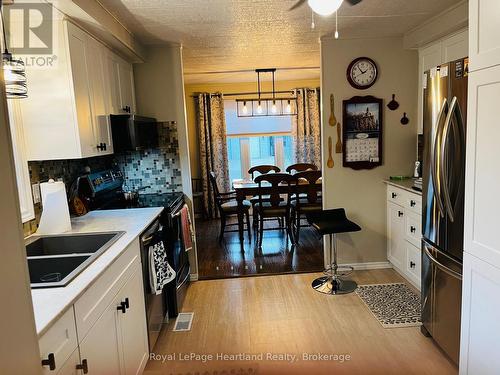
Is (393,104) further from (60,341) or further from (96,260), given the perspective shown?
(60,341)

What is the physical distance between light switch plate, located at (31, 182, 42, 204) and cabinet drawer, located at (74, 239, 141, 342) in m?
0.72

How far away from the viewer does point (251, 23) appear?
2924mm

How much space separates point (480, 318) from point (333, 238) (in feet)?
5.68

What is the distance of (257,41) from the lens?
350 cm

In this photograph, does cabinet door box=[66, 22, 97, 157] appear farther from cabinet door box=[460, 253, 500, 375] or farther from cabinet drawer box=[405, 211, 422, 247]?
cabinet drawer box=[405, 211, 422, 247]

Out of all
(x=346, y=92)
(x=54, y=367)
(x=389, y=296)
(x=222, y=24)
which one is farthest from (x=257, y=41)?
(x=54, y=367)

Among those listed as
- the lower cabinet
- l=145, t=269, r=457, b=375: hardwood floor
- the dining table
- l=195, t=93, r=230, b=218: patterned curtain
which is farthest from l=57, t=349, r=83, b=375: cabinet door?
l=195, t=93, r=230, b=218: patterned curtain

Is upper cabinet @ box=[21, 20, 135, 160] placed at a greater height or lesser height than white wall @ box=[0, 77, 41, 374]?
greater

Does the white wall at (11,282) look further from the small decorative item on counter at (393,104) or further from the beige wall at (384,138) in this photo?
the small decorative item on counter at (393,104)

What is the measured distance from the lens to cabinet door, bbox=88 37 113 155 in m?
2.57

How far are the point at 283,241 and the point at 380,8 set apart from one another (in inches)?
120

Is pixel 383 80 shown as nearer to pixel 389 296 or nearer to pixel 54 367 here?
pixel 389 296

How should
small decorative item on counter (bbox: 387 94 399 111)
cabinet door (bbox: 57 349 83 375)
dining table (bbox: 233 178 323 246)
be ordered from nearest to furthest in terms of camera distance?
cabinet door (bbox: 57 349 83 375) < small decorative item on counter (bbox: 387 94 399 111) < dining table (bbox: 233 178 323 246)

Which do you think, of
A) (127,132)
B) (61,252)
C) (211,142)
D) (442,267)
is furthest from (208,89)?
(442,267)
